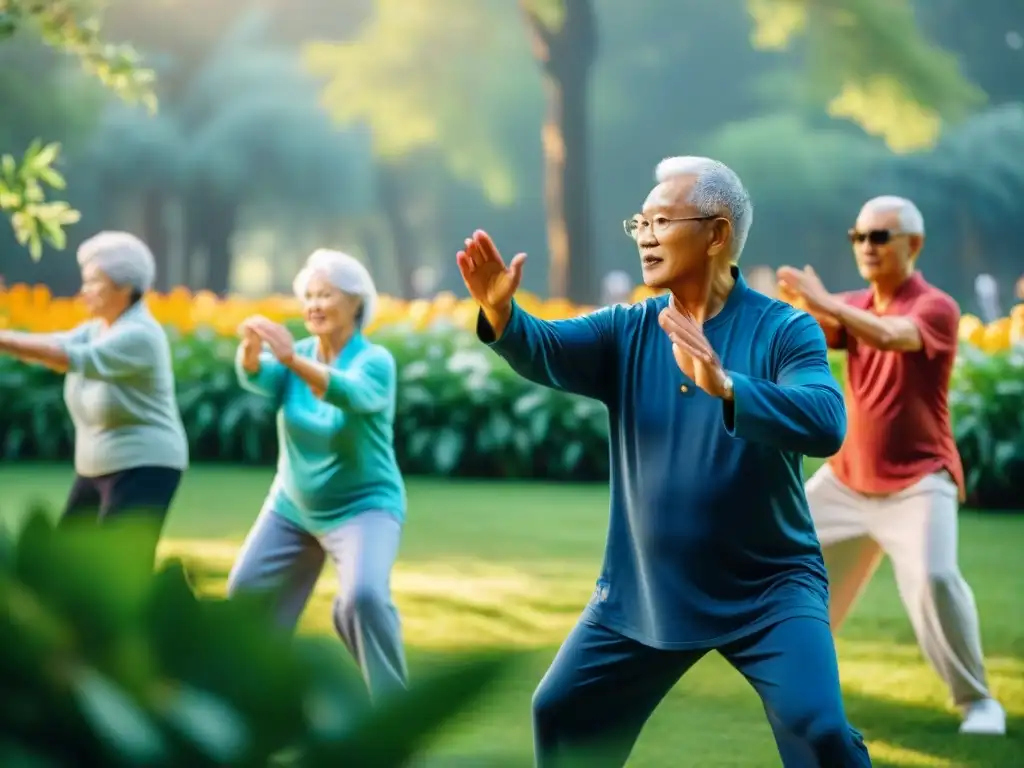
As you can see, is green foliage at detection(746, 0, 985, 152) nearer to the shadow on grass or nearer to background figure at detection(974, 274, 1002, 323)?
background figure at detection(974, 274, 1002, 323)

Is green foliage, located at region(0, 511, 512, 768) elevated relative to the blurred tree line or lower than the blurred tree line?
lower

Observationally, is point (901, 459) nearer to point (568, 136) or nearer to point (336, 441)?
point (336, 441)

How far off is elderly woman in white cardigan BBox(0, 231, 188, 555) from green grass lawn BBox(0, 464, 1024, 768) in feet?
1.22

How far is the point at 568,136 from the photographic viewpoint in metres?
19.3

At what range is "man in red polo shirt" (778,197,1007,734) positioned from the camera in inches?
206

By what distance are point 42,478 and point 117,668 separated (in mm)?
12178

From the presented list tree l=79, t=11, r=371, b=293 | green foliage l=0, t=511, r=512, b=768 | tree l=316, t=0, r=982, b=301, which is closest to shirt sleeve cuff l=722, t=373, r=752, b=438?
green foliage l=0, t=511, r=512, b=768

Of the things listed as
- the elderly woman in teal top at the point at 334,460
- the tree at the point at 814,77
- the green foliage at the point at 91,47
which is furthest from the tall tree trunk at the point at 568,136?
the elderly woman in teal top at the point at 334,460

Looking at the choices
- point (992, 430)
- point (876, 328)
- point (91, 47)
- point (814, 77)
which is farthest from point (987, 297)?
point (91, 47)

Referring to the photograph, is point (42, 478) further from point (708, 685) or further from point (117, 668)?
point (117, 668)

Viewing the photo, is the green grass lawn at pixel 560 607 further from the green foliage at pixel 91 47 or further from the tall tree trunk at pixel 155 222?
the tall tree trunk at pixel 155 222

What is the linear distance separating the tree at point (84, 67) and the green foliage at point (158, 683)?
4.62 m

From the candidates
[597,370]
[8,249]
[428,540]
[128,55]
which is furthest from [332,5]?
[597,370]

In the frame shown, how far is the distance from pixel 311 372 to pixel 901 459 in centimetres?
212
